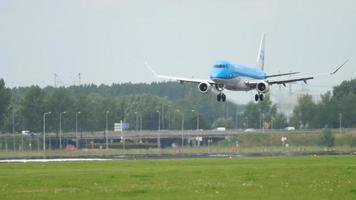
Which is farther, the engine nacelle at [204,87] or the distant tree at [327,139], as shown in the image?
the distant tree at [327,139]

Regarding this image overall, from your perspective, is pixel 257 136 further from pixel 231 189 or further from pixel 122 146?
pixel 231 189

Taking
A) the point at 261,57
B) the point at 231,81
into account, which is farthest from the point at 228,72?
the point at 261,57

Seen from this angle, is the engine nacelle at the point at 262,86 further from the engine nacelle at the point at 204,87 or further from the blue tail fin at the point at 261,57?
the blue tail fin at the point at 261,57

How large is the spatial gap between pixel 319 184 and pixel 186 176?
475 inches

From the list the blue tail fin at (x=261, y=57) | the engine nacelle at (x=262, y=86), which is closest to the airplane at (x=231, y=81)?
the engine nacelle at (x=262, y=86)

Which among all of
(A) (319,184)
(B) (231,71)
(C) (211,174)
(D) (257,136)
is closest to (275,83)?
(B) (231,71)

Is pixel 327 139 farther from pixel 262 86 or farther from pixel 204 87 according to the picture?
pixel 204 87

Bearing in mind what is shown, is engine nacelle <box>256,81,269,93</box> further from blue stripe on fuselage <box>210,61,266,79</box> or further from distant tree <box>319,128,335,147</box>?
distant tree <box>319,128,335,147</box>

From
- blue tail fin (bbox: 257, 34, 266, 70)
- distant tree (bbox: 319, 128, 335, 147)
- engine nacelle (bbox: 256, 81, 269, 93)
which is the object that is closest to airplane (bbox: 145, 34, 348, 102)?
engine nacelle (bbox: 256, 81, 269, 93)

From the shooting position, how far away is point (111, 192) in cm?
5056

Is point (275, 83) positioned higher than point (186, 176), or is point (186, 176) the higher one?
point (275, 83)

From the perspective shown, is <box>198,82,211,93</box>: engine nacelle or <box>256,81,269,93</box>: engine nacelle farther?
<box>256,81,269,93</box>: engine nacelle

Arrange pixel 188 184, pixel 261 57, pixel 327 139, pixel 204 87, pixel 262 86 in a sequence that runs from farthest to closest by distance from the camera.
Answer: pixel 327 139 → pixel 261 57 → pixel 262 86 → pixel 204 87 → pixel 188 184

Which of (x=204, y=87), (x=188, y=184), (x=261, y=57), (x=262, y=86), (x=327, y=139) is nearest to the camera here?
(x=188, y=184)
